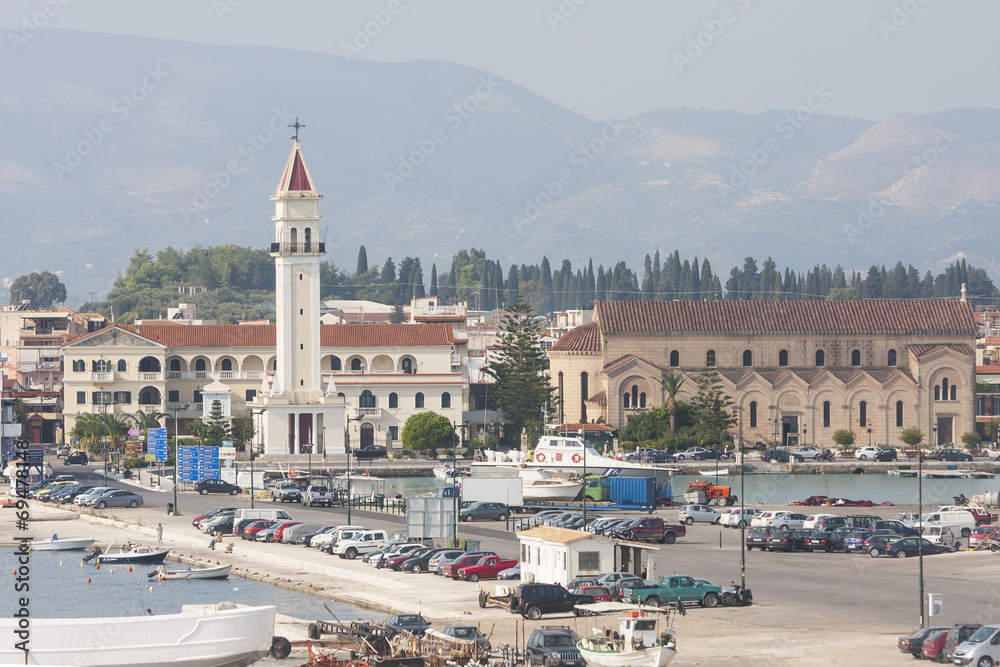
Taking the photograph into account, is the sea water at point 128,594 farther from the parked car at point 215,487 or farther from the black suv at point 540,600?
the parked car at point 215,487

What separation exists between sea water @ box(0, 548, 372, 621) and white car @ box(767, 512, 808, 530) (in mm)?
20436

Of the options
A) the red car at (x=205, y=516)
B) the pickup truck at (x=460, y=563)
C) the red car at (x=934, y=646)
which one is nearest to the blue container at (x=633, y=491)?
the red car at (x=205, y=516)

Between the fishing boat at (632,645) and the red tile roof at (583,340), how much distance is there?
75.7 metres

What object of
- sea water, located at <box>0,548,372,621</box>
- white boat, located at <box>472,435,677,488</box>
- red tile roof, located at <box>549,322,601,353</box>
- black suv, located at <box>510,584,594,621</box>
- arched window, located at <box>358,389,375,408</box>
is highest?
red tile roof, located at <box>549,322,601,353</box>

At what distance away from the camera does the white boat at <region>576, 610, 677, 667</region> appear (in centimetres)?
3109

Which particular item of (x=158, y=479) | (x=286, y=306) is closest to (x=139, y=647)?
(x=158, y=479)

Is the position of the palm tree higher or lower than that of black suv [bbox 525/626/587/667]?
higher

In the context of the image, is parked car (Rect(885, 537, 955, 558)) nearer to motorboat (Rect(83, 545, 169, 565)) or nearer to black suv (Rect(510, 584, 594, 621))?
black suv (Rect(510, 584, 594, 621))

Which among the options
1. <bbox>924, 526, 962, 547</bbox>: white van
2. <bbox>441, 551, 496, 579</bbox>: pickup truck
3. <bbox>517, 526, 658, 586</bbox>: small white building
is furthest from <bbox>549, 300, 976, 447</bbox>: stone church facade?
<bbox>517, 526, 658, 586</bbox>: small white building

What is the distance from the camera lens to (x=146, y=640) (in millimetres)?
32156

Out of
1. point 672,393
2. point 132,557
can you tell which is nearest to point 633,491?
point 132,557

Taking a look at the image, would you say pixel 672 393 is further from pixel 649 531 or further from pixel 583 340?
pixel 649 531

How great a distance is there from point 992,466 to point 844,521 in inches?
1769

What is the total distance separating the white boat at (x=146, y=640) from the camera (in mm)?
31781
